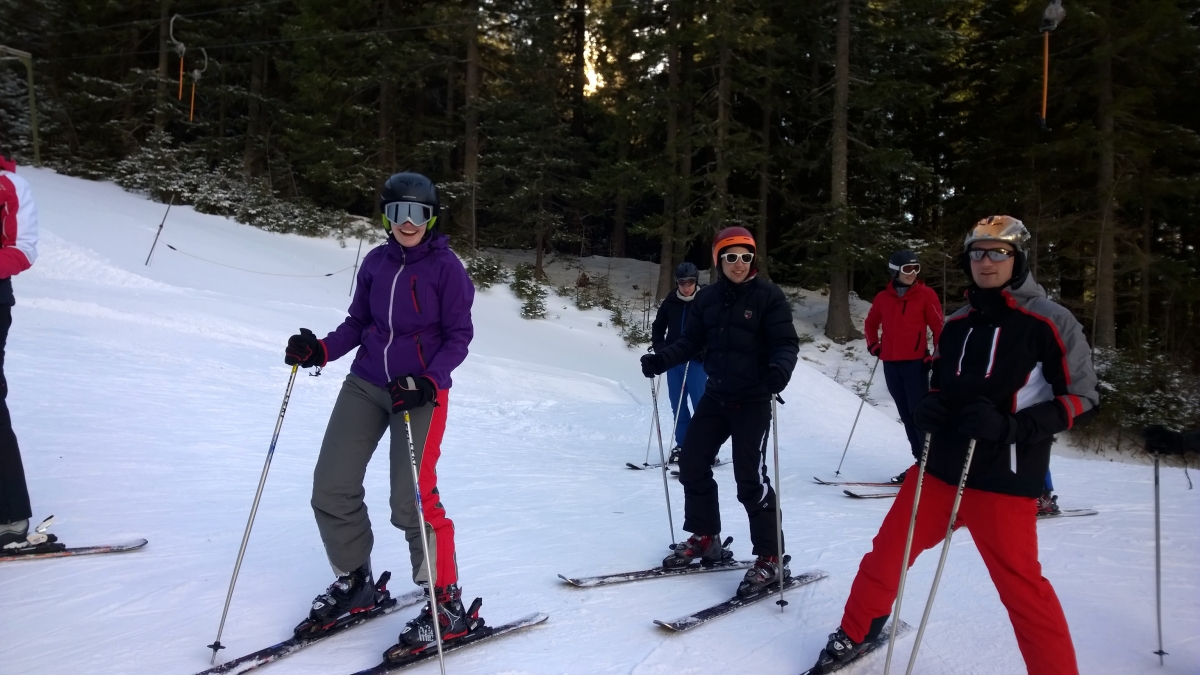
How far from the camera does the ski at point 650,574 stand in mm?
3736

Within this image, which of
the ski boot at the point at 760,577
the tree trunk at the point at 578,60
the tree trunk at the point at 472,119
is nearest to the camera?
the ski boot at the point at 760,577

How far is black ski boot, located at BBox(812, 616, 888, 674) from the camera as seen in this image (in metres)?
2.84

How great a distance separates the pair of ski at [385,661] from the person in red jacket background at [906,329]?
4147 millimetres

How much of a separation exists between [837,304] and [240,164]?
1914 centimetres

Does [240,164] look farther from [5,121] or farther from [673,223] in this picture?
[673,223]

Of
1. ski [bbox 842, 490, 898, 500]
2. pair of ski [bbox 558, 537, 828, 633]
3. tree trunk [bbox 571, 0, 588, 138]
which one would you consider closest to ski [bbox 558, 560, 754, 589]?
pair of ski [bbox 558, 537, 828, 633]

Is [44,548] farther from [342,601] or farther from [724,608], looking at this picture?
[724,608]

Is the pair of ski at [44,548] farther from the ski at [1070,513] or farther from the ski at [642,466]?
the ski at [1070,513]

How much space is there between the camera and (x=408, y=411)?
2842 mm

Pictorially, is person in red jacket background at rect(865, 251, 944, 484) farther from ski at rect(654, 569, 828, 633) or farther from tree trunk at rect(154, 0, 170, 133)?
tree trunk at rect(154, 0, 170, 133)

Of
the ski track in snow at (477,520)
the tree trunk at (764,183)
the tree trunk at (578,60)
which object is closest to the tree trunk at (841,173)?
the tree trunk at (764,183)

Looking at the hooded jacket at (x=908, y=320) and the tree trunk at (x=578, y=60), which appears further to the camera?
the tree trunk at (x=578, y=60)

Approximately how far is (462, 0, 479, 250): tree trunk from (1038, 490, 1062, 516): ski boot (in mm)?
17047

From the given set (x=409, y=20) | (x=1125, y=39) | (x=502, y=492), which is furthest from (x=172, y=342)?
(x=1125, y=39)
